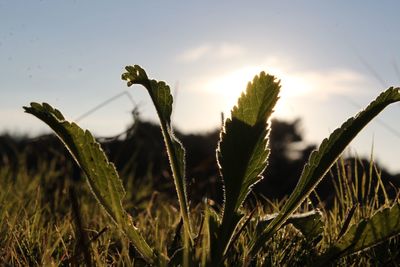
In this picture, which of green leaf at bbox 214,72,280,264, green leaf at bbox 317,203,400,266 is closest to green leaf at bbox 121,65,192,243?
green leaf at bbox 214,72,280,264

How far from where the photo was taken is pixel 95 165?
5.42 feet

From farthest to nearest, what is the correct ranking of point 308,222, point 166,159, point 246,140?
point 166,159
point 308,222
point 246,140

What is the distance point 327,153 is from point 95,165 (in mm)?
637

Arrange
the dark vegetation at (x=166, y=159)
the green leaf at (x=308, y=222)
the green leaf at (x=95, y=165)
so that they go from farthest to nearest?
the dark vegetation at (x=166, y=159), the green leaf at (x=308, y=222), the green leaf at (x=95, y=165)

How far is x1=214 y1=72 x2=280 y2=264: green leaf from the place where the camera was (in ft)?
5.29

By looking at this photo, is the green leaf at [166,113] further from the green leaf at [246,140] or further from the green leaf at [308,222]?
the green leaf at [308,222]

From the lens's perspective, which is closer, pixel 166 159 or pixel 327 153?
pixel 327 153

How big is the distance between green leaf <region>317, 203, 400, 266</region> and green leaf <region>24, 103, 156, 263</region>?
52 centimetres

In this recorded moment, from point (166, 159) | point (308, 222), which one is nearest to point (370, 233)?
point (308, 222)

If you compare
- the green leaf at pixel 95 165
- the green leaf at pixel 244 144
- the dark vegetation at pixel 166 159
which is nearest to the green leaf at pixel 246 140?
the green leaf at pixel 244 144

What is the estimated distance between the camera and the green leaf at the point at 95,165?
157 cm

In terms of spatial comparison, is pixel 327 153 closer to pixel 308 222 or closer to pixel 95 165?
pixel 308 222

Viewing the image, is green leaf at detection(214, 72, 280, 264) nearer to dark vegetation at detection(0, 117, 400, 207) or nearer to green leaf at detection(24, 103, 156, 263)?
green leaf at detection(24, 103, 156, 263)

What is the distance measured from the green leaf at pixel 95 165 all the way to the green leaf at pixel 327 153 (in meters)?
0.33
